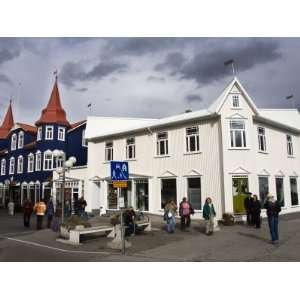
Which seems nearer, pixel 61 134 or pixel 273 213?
pixel 273 213

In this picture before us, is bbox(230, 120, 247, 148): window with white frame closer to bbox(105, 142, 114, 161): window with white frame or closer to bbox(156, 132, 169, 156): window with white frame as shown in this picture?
bbox(156, 132, 169, 156): window with white frame

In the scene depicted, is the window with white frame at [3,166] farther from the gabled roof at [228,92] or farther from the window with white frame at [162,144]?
the gabled roof at [228,92]

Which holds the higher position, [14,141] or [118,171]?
[14,141]

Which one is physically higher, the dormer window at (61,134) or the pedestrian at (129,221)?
the dormer window at (61,134)

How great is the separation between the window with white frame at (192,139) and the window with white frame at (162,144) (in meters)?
1.63

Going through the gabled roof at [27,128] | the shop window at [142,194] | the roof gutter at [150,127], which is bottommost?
the shop window at [142,194]

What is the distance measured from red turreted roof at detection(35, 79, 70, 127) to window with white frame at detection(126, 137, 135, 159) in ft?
43.1

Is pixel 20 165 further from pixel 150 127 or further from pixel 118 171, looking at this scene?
pixel 118 171

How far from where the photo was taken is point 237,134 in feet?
59.2

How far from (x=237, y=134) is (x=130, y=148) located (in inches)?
312

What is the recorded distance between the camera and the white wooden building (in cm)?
1769

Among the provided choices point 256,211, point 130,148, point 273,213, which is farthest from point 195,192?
point 273,213

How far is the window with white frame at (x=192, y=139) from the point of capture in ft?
62.2

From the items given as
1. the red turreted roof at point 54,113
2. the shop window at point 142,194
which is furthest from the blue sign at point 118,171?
the red turreted roof at point 54,113
